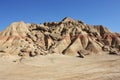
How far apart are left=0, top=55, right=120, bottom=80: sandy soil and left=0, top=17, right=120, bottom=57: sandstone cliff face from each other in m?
8.99

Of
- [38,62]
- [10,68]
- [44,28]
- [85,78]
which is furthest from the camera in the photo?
[44,28]

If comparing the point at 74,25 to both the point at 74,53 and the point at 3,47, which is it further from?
the point at 3,47

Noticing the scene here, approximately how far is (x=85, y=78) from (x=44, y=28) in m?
54.1

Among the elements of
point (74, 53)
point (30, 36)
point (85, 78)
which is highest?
point (30, 36)

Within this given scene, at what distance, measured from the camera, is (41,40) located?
80812 mm

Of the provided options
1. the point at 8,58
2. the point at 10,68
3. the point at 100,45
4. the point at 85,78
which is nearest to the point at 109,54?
the point at 100,45

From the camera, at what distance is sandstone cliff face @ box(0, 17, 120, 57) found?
72.3 m

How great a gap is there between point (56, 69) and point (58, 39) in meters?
35.4

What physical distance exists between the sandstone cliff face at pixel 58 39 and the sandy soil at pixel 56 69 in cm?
899

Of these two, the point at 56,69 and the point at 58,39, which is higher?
the point at 58,39

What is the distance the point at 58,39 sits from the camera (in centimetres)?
8156

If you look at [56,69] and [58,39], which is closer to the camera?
[56,69]

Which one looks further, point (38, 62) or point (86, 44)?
point (86, 44)

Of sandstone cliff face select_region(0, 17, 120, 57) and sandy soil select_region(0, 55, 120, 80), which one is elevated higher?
sandstone cliff face select_region(0, 17, 120, 57)
